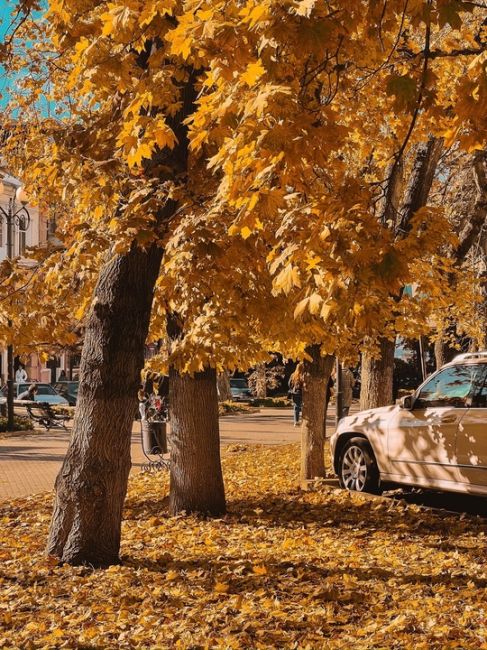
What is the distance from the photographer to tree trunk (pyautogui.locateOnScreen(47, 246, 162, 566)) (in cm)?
732

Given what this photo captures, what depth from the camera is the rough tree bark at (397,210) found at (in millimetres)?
13039

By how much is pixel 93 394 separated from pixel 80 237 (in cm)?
141

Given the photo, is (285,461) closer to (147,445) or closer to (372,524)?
(147,445)

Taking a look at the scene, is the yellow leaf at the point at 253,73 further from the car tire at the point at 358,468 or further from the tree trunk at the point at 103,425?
the car tire at the point at 358,468

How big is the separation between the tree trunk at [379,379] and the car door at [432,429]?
9.13 ft

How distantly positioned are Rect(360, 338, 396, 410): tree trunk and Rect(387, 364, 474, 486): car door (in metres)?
2.78

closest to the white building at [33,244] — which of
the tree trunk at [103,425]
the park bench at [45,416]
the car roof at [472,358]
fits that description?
the park bench at [45,416]

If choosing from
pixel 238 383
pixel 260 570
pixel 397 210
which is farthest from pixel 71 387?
pixel 260 570

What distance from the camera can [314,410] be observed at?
42.0ft

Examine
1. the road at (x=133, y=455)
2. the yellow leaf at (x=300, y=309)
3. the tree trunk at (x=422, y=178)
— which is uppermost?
the tree trunk at (x=422, y=178)

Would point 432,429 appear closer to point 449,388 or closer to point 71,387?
point 449,388

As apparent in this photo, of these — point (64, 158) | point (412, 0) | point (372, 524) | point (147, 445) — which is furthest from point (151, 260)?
point (147, 445)

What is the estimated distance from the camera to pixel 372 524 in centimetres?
961

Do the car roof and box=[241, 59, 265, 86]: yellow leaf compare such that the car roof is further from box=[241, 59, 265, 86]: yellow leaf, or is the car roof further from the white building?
the white building
